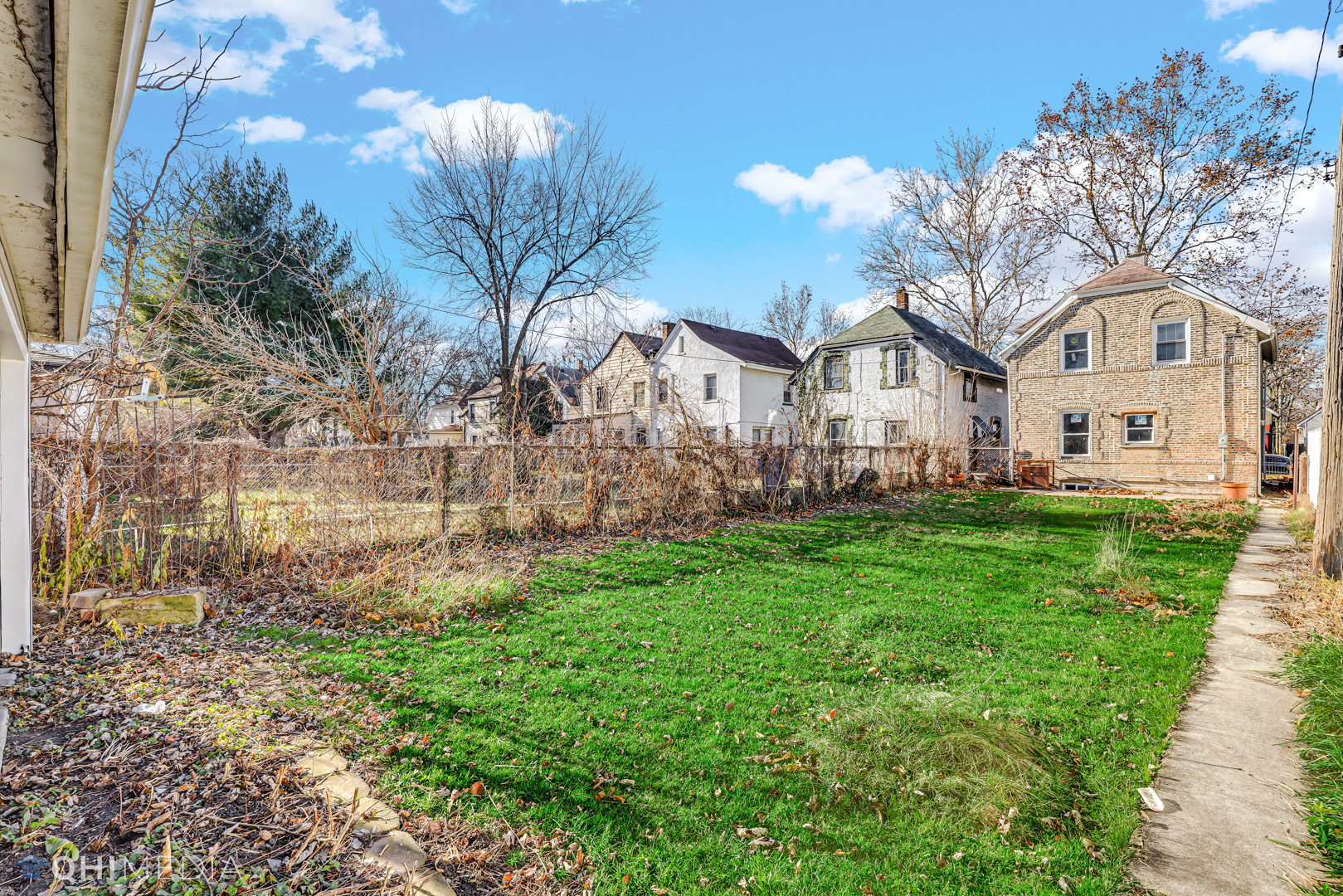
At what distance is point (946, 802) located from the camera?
3.04m

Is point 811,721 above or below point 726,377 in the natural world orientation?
below

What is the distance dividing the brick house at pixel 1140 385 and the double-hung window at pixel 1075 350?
3cm

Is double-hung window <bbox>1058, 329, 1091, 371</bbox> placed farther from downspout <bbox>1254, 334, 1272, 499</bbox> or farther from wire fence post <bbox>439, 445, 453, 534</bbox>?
wire fence post <bbox>439, 445, 453, 534</bbox>

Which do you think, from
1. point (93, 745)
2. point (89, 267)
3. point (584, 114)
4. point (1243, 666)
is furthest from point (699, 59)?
point (93, 745)

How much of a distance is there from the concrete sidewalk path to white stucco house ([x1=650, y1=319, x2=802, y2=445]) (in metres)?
22.1

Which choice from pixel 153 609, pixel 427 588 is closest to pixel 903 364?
pixel 427 588

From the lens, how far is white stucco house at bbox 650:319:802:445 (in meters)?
27.8

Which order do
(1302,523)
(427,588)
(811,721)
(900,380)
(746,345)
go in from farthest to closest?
(746,345), (900,380), (1302,523), (427,588), (811,721)

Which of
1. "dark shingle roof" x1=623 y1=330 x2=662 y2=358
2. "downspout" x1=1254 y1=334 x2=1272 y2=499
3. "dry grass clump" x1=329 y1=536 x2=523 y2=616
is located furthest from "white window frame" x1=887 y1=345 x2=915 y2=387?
"dry grass clump" x1=329 y1=536 x2=523 y2=616

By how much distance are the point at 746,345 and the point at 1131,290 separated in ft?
49.9

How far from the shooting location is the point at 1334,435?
6699 millimetres

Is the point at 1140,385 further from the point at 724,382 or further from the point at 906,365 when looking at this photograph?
the point at 724,382

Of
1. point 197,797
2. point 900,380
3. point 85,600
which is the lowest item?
point 197,797

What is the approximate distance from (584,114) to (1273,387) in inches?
1435
